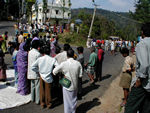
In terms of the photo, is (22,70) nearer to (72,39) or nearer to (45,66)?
(45,66)

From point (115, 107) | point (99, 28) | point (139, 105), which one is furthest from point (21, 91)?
point (99, 28)

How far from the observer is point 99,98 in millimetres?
5801

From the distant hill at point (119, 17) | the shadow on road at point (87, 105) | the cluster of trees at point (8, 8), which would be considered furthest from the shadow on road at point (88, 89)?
the cluster of trees at point (8, 8)

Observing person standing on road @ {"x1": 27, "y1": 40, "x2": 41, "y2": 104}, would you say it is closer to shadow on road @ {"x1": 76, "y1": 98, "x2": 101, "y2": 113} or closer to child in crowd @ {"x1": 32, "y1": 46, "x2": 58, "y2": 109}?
child in crowd @ {"x1": 32, "y1": 46, "x2": 58, "y2": 109}

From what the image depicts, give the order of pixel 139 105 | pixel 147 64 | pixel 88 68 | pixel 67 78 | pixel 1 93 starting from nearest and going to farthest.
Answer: pixel 147 64
pixel 139 105
pixel 67 78
pixel 1 93
pixel 88 68

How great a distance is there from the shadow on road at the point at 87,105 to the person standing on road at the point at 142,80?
73.2 inches

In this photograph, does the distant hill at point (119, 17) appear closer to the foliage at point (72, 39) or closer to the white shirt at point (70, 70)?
the foliage at point (72, 39)

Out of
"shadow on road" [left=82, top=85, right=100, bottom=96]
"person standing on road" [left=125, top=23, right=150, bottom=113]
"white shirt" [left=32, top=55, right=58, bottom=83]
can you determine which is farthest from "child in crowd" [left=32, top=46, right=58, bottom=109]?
"person standing on road" [left=125, top=23, right=150, bottom=113]

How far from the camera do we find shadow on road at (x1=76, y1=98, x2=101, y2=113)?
4.80 metres

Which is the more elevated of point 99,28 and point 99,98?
point 99,28

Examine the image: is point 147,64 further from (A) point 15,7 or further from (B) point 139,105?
(A) point 15,7

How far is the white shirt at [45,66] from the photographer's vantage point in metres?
4.45

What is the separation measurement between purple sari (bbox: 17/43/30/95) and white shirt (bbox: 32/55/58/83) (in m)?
0.91

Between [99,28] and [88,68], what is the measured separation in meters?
38.1
